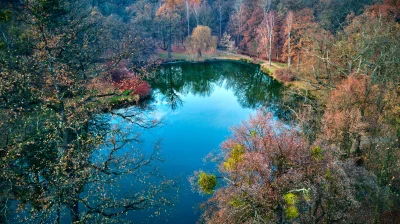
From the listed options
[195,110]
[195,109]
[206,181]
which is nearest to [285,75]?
[195,109]

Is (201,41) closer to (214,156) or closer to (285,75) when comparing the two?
(285,75)

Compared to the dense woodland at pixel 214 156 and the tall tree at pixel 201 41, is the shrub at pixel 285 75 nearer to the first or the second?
the dense woodland at pixel 214 156

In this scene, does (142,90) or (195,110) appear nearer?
(195,110)

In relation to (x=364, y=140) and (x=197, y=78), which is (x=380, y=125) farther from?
(x=197, y=78)

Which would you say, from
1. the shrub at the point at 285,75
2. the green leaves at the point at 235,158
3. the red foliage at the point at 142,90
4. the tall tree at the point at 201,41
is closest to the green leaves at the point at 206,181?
the green leaves at the point at 235,158

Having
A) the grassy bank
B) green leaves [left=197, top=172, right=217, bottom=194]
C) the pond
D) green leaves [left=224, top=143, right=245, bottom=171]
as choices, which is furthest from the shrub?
green leaves [left=197, top=172, right=217, bottom=194]

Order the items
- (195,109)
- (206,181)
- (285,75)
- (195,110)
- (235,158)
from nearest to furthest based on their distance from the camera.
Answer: (206,181) → (235,158) → (195,110) → (195,109) → (285,75)

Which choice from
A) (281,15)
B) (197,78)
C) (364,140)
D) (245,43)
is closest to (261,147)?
(364,140)
